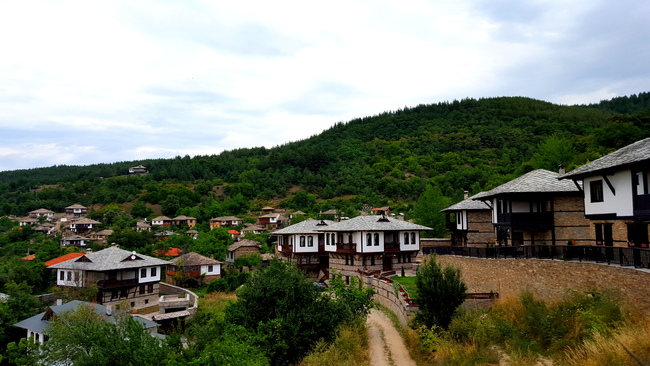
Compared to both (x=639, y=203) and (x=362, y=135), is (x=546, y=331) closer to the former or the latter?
(x=639, y=203)

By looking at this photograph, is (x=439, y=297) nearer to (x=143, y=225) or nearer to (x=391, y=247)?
(x=391, y=247)

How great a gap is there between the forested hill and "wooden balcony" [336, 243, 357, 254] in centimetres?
2888

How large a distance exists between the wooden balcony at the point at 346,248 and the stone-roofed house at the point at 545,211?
14709mm

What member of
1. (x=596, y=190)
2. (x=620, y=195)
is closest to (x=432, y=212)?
(x=596, y=190)

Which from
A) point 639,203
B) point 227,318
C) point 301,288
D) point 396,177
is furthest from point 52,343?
point 396,177

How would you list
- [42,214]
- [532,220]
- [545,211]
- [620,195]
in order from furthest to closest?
[42,214], [545,211], [532,220], [620,195]

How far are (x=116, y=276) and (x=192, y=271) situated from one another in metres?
9.62

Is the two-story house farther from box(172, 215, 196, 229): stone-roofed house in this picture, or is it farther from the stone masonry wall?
box(172, 215, 196, 229): stone-roofed house

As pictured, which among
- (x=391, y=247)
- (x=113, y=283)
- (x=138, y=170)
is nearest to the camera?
(x=113, y=283)

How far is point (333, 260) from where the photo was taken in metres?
41.1

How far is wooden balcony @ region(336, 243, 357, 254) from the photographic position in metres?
37.8

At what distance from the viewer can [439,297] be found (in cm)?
1906

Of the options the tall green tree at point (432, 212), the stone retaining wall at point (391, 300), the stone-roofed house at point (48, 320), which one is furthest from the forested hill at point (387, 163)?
the stone-roofed house at point (48, 320)

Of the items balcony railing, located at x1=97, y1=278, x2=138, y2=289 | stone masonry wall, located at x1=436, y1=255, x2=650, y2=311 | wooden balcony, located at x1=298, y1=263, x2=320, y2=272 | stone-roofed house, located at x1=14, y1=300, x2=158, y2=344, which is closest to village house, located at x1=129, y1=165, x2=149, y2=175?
balcony railing, located at x1=97, y1=278, x2=138, y2=289
